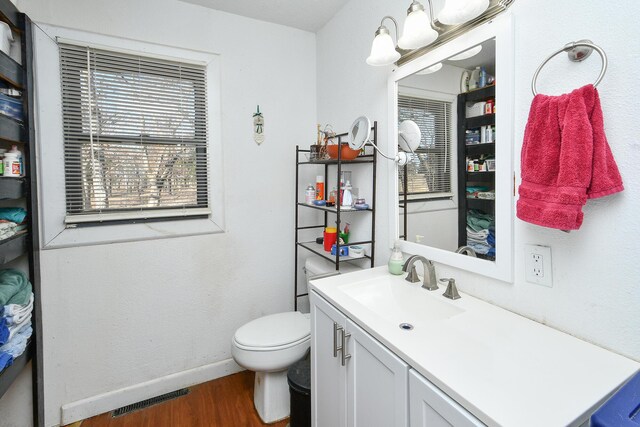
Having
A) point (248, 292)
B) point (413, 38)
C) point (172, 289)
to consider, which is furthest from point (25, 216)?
point (413, 38)

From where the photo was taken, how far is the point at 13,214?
4.77ft

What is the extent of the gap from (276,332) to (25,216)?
4.66 feet

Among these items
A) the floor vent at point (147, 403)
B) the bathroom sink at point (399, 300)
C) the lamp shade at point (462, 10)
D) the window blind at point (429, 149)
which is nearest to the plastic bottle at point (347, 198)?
the window blind at point (429, 149)

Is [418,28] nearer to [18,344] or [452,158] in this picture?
A: [452,158]

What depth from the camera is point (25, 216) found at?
1.55 metres

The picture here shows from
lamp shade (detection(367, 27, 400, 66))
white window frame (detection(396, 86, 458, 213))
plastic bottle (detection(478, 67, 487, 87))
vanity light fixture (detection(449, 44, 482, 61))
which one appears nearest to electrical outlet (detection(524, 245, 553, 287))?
white window frame (detection(396, 86, 458, 213))

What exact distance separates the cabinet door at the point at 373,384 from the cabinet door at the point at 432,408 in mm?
27

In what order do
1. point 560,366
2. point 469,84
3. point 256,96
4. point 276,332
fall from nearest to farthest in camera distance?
point 560,366 → point 469,84 → point 276,332 → point 256,96

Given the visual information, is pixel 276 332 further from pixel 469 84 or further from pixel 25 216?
pixel 469 84

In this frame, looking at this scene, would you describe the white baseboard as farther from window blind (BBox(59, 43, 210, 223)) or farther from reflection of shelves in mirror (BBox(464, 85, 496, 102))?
reflection of shelves in mirror (BBox(464, 85, 496, 102))

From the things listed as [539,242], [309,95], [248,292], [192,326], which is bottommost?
[192,326]

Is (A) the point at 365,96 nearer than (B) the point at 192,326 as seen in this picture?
Yes

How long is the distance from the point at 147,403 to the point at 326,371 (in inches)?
53.9

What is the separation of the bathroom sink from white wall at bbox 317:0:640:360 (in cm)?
16
